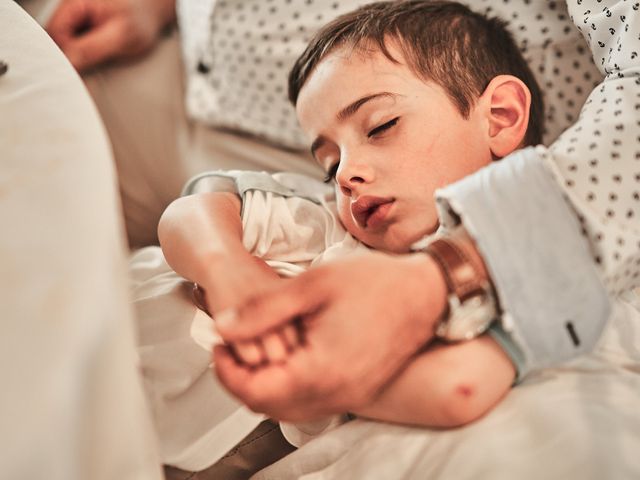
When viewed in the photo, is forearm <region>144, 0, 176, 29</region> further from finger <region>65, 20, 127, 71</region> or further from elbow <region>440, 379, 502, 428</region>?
elbow <region>440, 379, 502, 428</region>

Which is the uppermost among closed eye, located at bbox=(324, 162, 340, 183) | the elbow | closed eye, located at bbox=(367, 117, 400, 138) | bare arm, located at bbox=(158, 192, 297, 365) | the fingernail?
closed eye, located at bbox=(367, 117, 400, 138)

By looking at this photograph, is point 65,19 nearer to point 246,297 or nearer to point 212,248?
point 212,248

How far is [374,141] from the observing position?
892mm

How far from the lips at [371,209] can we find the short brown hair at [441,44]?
0.20 metres

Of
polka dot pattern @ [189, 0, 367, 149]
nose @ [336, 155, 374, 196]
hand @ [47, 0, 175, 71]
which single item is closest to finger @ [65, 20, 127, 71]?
hand @ [47, 0, 175, 71]

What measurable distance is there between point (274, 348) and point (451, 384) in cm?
21

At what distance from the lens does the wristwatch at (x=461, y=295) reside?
609 millimetres

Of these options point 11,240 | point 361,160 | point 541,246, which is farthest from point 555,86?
point 11,240

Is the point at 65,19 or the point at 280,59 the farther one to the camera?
the point at 65,19

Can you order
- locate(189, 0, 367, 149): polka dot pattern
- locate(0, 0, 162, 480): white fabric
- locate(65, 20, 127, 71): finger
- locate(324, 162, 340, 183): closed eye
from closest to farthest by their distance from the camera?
locate(0, 0, 162, 480): white fabric
locate(324, 162, 340, 183): closed eye
locate(189, 0, 367, 149): polka dot pattern
locate(65, 20, 127, 71): finger

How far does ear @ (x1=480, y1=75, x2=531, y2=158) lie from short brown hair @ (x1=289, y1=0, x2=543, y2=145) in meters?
0.02

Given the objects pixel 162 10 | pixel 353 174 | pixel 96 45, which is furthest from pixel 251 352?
pixel 162 10

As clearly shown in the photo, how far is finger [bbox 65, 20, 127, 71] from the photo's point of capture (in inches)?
55.1

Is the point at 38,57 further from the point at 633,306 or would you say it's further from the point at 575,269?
the point at 633,306
